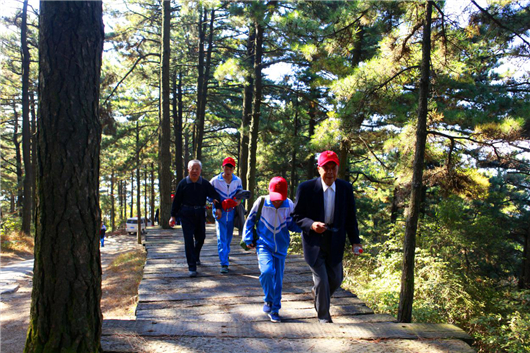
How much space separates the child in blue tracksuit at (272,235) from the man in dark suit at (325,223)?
0.37m

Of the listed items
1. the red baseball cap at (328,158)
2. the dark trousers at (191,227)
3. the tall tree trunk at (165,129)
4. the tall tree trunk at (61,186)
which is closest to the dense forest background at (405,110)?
the tall tree trunk at (165,129)

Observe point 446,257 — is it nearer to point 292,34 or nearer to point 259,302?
point 259,302

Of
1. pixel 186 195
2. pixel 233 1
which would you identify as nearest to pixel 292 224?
pixel 186 195

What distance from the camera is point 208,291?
550 cm

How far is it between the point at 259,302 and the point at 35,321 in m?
3.06

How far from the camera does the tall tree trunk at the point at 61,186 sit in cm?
255

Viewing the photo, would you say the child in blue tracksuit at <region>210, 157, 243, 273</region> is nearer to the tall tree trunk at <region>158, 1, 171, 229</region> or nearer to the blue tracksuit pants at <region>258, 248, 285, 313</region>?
the blue tracksuit pants at <region>258, 248, 285, 313</region>

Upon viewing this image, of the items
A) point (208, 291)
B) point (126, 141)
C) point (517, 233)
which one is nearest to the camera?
point (208, 291)

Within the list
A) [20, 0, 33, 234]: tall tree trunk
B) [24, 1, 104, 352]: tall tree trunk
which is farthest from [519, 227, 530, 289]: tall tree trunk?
[20, 0, 33, 234]: tall tree trunk

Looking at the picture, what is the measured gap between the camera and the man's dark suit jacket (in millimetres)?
4051

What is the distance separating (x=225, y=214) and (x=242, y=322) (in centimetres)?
278

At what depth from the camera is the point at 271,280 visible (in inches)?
169

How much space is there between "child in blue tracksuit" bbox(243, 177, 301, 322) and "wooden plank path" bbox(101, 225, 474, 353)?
1.61ft

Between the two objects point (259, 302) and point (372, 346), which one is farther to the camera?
point (259, 302)
